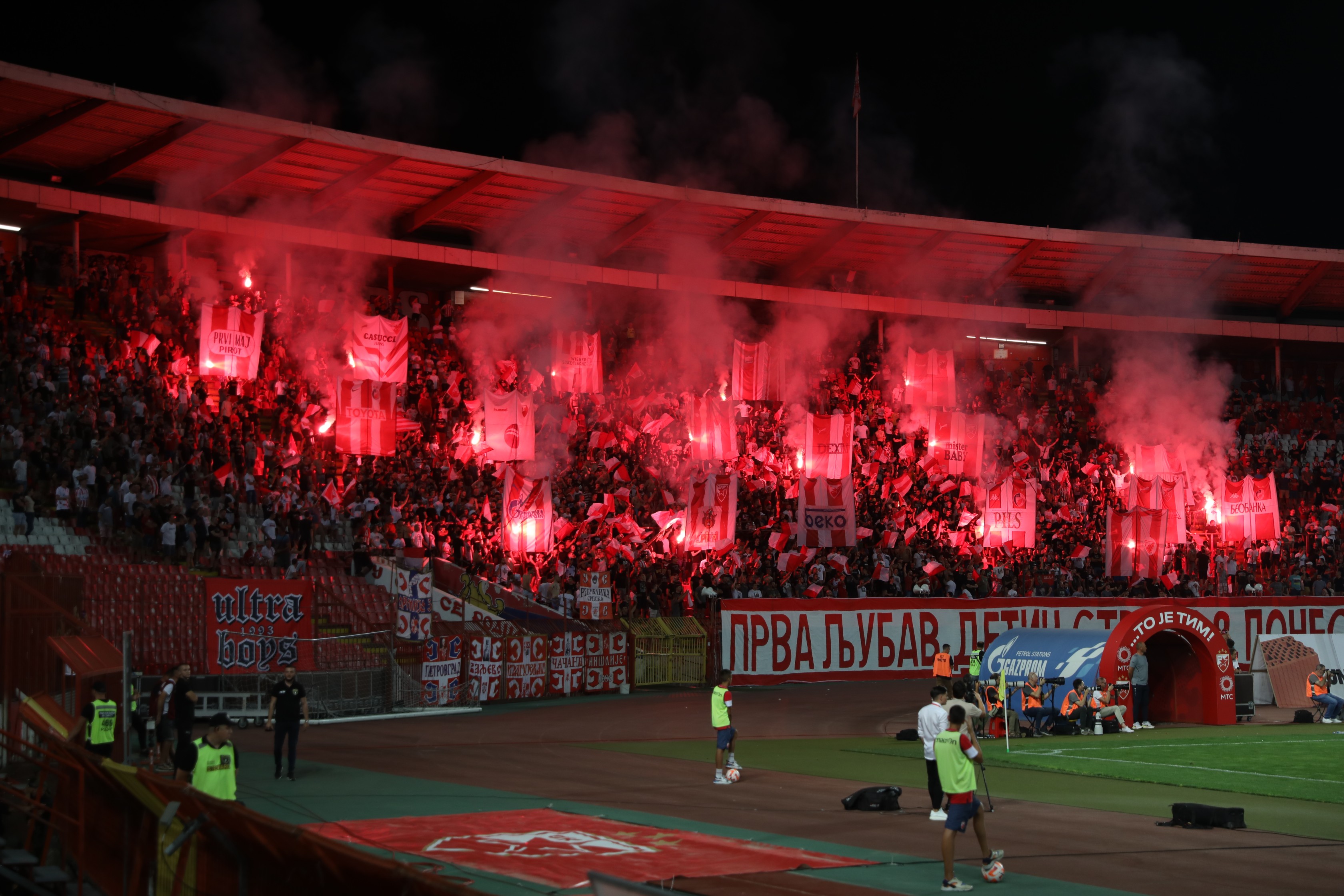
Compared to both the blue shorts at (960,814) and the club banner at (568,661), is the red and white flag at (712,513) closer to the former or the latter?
the club banner at (568,661)

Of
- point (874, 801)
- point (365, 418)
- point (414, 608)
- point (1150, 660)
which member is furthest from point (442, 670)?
point (1150, 660)

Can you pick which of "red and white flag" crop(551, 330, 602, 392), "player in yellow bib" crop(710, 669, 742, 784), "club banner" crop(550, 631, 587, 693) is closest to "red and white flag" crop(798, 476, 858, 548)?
"red and white flag" crop(551, 330, 602, 392)

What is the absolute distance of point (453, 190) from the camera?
129 ft

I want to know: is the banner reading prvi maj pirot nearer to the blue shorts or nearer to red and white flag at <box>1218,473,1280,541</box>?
red and white flag at <box>1218,473,1280,541</box>

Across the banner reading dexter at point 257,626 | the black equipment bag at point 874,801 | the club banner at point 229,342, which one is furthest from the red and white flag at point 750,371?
the black equipment bag at point 874,801

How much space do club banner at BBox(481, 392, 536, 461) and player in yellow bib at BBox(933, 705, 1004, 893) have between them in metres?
22.7

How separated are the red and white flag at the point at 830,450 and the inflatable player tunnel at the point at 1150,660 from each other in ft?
35.0

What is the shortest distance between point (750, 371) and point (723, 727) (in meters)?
21.8

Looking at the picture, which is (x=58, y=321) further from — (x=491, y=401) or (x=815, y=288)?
(x=815, y=288)

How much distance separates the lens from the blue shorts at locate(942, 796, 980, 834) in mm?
11289

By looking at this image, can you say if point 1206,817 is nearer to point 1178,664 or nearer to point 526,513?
point 1178,664

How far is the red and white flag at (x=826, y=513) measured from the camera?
120 feet

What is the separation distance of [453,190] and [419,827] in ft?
92.7

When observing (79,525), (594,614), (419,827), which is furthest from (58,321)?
(419,827)
